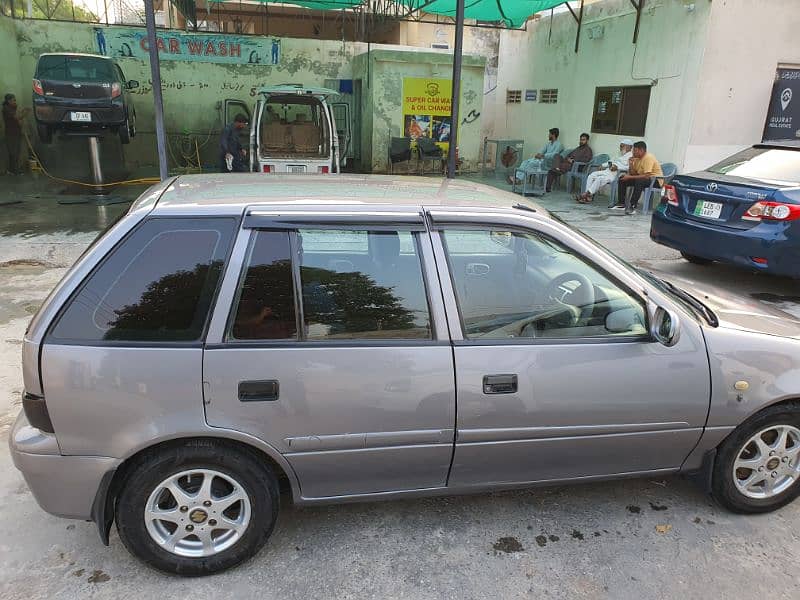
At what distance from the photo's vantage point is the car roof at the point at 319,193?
2.52 metres

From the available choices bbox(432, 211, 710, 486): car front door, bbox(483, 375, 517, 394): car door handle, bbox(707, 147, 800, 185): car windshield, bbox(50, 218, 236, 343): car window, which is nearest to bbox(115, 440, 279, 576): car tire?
bbox(50, 218, 236, 343): car window

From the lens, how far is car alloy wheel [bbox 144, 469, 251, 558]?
7.91 feet

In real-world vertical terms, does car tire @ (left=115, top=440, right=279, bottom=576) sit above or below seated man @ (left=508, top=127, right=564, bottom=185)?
below

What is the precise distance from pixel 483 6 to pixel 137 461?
527 inches

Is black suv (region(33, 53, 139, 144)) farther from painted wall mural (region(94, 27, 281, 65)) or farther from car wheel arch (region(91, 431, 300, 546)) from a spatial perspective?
car wheel arch (region(91, 431, 300, 546))

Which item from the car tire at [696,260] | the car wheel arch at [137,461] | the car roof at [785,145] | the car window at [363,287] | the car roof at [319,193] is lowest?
the car tire at [696,260]

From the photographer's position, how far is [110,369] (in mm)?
2240

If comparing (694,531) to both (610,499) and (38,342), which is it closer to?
(610,499)

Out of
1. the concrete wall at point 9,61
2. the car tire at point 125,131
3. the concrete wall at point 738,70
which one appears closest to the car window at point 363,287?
the concrete wall at point 738,70

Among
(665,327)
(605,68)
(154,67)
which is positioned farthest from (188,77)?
(665,327)

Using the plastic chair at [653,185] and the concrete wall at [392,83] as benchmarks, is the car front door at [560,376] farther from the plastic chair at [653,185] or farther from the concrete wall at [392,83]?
the concrete wall at [392,83]

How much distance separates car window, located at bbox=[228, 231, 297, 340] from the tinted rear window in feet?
35.7

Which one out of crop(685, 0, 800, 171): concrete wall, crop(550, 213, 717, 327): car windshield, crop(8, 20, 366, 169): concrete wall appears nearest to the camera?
crop(550, 213, 717, 327): car windshield

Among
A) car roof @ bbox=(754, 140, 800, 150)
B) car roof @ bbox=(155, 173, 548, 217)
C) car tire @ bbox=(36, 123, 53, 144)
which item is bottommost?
car tire @ bbox=(36, 123, 53, 144)
